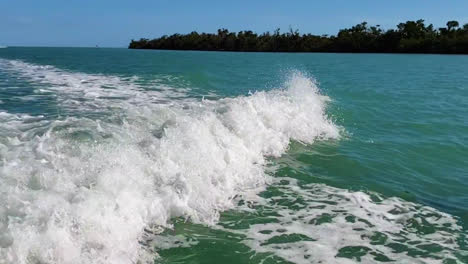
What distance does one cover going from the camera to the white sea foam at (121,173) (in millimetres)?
4551

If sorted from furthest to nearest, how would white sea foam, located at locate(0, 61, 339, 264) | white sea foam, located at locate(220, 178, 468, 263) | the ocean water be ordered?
white sea foam, located at locate(220, 178, 468, 263) → the ocean water → white sea foam, located at locate(0, 61, 339, 264)

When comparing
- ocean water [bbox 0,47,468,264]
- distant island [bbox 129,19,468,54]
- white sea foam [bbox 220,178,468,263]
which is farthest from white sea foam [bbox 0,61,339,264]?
distant island [bbox 129,19,468,54]

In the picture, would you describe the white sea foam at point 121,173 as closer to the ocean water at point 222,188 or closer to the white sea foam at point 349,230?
the ocean water at point 222,188

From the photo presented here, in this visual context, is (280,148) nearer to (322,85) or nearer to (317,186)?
(317,186)

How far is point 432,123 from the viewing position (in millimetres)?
14086

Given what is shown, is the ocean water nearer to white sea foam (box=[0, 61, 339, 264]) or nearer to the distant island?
white sea foam (box=[0, 61, 339, 264])

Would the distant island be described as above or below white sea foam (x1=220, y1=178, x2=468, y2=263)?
above

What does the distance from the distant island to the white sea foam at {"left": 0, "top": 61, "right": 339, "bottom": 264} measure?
9695 centimetres

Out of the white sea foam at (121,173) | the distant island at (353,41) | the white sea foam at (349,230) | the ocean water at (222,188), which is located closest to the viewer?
the white sea foam at (121,173)

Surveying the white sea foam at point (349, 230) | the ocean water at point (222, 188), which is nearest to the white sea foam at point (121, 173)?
the ocean water at point (222, 188)

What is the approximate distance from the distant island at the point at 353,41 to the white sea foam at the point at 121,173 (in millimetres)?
96950

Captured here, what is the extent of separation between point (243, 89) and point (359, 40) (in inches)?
3958

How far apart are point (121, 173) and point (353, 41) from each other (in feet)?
373

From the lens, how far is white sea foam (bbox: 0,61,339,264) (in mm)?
4551
